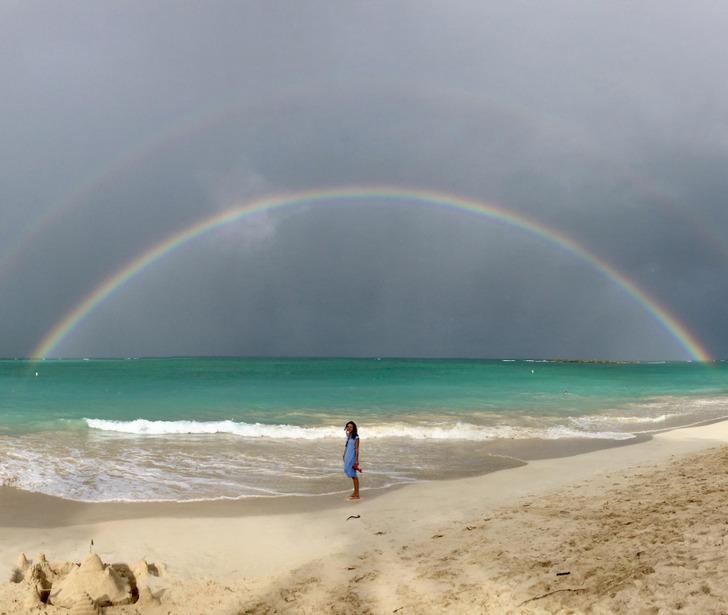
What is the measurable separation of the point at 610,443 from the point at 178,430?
1744 cm

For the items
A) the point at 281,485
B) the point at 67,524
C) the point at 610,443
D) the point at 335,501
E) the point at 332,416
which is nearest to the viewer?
the point at 67,524

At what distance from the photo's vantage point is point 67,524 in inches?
356

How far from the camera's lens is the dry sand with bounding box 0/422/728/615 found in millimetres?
5453

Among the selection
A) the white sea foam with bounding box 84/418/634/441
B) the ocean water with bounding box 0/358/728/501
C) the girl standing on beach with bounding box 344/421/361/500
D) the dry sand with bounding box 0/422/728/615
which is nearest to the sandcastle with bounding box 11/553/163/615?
the dry sand with bounding box 0/422/728/615

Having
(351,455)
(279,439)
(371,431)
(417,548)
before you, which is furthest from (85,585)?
(371,431)

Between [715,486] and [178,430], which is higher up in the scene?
[715,486]

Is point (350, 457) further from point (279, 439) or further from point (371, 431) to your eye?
point (371, 431)

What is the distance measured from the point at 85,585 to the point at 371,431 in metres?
17.0

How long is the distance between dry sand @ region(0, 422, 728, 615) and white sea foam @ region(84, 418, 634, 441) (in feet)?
29.9

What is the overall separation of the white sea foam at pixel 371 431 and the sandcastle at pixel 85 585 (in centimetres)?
1454

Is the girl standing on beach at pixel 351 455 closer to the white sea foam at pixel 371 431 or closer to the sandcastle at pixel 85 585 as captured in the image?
the sandcastle at pixel 85 585

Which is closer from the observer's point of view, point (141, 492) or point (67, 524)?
point (67, 524)

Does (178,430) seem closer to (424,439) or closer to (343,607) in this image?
(424,439)

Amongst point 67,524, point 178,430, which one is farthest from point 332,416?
point 67,524
